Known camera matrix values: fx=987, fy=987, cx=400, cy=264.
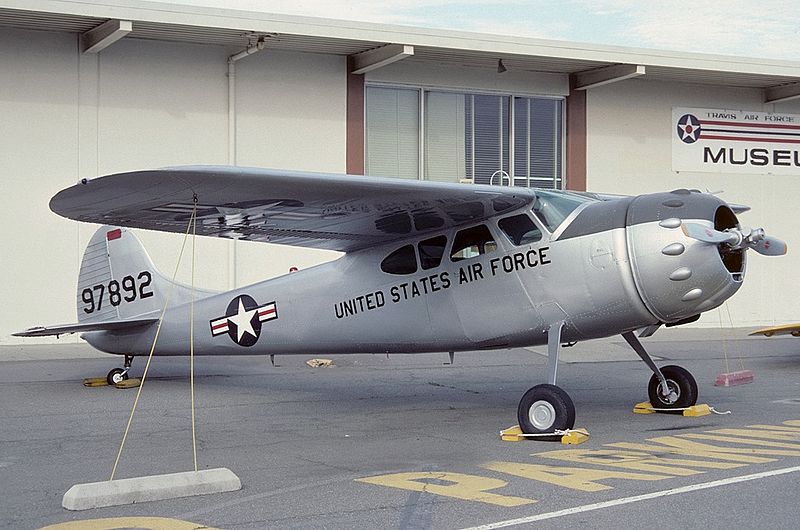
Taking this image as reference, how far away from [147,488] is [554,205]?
4812 mm

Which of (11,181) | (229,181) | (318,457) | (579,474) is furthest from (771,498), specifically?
(11,181)

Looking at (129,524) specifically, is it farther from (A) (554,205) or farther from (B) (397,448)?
(A) (554,205)

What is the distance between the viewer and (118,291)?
44.1ft

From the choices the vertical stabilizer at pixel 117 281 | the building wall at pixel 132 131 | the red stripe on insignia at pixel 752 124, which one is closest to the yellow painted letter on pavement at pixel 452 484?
the vertical stabilizer at pixel 117 281

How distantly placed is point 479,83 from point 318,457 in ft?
50.4

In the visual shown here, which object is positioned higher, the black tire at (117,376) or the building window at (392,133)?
the building window at (392,133)

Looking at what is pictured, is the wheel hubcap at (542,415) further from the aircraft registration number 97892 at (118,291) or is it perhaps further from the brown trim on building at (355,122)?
the brown trim on building at (355,122)

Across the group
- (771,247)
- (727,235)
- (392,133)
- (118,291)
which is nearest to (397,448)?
(727,235)

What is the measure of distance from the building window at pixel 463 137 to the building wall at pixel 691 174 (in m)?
1.17

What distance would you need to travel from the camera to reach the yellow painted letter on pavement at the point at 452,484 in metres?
6.68

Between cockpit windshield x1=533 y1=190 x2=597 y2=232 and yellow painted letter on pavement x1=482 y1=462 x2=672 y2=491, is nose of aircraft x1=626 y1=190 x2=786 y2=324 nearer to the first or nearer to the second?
cockpit windshield x1=533 y1=190 x2=597 y2=232

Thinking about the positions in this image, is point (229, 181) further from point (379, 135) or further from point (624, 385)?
point (379, 135)

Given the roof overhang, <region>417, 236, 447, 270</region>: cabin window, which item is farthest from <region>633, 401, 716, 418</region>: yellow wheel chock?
the roof overhang

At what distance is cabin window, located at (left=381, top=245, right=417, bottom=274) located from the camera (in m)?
10.8
